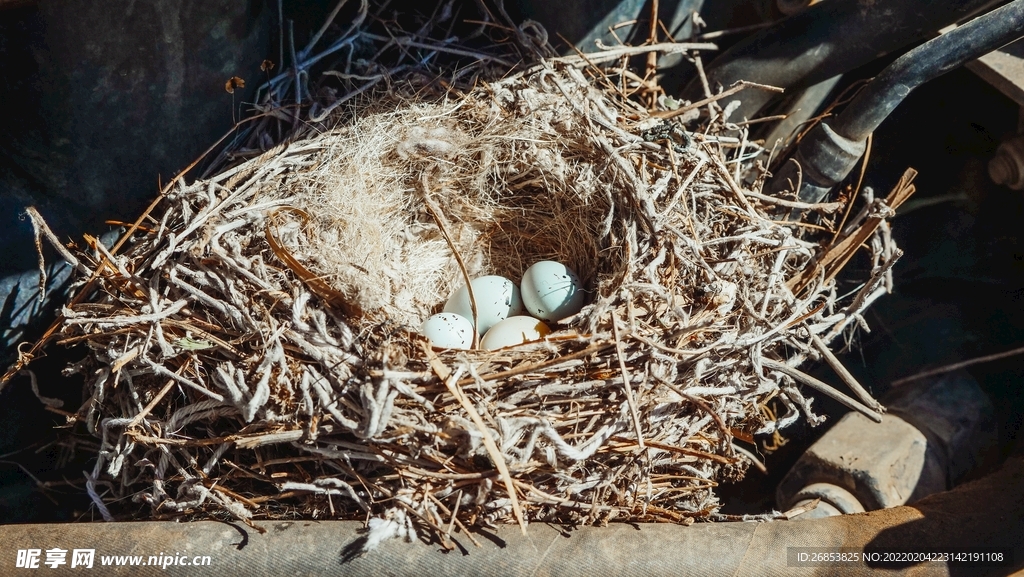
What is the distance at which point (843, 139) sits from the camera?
166 centimetres

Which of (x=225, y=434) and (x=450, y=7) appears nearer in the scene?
(x=225, y=434)

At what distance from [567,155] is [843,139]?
→ 65 cm

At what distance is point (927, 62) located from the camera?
1.54 m

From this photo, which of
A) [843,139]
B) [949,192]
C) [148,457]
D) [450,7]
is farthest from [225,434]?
[949,192]

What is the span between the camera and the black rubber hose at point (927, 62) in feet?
4.80

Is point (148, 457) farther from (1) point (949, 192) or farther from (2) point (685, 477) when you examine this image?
(1) point (949, 192)

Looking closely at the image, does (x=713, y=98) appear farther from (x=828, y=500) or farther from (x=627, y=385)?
(x=828, y=500)

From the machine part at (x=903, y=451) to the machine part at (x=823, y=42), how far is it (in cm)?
87

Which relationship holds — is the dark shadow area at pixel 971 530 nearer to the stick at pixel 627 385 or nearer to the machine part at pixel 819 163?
the stick at pixel 627 385

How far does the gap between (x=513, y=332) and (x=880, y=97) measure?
988mm

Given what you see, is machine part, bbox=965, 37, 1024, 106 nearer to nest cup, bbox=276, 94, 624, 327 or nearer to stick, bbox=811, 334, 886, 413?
stick, bbox=811, 334, 886, 413

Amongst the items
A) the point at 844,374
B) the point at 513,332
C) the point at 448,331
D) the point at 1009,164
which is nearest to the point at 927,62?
the point at 1009,164

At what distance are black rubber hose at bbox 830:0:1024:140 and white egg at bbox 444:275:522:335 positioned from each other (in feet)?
2.89

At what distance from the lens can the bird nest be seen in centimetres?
133
